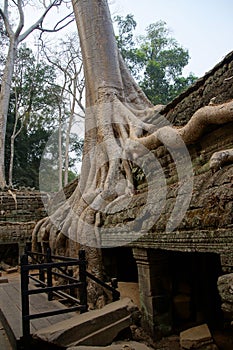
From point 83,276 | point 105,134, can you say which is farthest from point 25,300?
point 105,134

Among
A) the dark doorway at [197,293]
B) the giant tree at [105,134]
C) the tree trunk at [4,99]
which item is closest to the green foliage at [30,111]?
the tree trunk at [4,99]

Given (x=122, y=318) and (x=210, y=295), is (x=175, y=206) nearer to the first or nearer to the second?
(x=122, y=318)

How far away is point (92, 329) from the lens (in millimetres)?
2984

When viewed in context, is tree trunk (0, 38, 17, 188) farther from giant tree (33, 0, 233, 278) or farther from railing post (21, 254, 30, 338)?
railing post (21, 254, 30, 338)

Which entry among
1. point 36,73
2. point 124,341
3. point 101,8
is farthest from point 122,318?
point 36,73

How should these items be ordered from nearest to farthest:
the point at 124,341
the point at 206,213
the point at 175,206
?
the point at 206,213 < the point at 175,206 < the point at 124,341

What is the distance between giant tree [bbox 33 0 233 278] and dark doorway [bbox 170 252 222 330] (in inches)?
39.1

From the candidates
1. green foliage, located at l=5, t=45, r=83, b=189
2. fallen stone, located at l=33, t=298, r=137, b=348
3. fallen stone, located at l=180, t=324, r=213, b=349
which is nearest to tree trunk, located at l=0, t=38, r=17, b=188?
green foliage, located at l=5, t=45, r=83, b=189

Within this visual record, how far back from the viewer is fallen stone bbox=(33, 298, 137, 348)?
2.85 m

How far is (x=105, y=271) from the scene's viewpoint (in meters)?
4.59

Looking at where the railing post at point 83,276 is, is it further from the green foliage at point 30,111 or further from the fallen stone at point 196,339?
the green foliage at point 30,111

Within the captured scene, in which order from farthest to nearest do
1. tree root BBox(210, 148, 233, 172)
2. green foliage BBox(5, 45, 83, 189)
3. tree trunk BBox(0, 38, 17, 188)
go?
green foliage BBox(5, 45, 83, 189)
tree trunk BBox(0, 38, 17, 188)
tree root BBox(210, 148, 233, 172)

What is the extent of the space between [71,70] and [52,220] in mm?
15588

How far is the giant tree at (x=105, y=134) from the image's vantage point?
3758 mm
